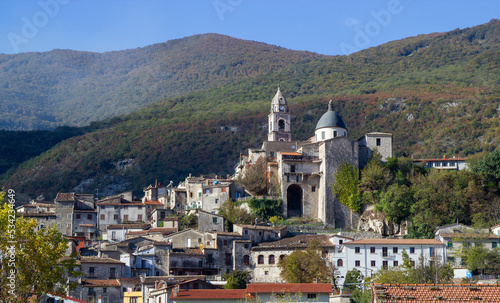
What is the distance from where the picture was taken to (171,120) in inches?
6845

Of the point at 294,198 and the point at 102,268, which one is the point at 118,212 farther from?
the point at 102,268

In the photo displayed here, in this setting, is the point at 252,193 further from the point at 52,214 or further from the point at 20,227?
the point at 20,227

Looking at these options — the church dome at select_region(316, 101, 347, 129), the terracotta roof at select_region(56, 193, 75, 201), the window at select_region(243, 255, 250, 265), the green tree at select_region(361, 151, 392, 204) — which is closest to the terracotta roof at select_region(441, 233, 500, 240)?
the green tree at select_region(361, 151, 392, 204)

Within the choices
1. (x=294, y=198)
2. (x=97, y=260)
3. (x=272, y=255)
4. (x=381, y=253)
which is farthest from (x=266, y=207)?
(x=97, y=260)

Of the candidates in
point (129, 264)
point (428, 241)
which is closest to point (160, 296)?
point (129, 264)

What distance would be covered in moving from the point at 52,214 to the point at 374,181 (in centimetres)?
4112

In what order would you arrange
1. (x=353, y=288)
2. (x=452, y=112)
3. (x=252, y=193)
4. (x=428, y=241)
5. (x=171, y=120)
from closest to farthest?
(x=353, y=288)
(x=428, y=241)
(x=252, y=193)
(x=452, y=112)
(x=171, y=120)

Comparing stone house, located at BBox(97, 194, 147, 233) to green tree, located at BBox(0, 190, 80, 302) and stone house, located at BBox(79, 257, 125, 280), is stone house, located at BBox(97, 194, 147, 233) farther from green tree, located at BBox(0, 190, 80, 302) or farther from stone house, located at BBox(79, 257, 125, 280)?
green tree, located at BBox(0, 190, 80, 302)

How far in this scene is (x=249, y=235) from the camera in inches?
3017

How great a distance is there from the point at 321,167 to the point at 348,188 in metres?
4.59

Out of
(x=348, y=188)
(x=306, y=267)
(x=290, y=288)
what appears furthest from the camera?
→ (x=348, y=188)

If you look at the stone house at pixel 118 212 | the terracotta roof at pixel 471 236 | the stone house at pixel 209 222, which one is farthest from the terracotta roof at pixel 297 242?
the stone house at pixel 118 212

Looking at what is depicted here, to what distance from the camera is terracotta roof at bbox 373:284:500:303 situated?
105 ft

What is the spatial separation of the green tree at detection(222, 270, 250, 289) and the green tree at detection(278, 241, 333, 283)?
12.1 feet
